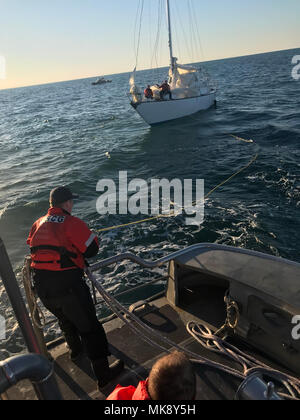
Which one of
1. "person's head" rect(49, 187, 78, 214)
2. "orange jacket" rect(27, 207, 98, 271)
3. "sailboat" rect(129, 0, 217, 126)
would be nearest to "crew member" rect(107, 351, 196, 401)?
"orange jacket" rect(27, 207, 98, 271)

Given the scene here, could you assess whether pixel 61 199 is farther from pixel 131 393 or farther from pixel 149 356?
pixel 149 356

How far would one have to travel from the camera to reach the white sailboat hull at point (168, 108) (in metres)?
26.1

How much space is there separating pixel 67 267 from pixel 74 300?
34 centimetres

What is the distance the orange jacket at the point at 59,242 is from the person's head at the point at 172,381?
176 cm

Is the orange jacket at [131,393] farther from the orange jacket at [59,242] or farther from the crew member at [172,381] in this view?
the orange jacket at [59,242]

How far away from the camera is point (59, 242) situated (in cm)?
300

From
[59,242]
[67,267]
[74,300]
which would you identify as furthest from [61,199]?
[74,300]

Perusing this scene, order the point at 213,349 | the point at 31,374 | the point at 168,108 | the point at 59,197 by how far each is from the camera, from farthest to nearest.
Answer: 1. the point at 168,108
2. the point at 213,349
3. the point at 59,197
4. the point at 31,374

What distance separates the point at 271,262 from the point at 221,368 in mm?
1371

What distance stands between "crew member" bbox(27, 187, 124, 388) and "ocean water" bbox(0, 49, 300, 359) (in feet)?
11.8

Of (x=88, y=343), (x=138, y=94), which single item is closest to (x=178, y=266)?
(x=88, y=343)

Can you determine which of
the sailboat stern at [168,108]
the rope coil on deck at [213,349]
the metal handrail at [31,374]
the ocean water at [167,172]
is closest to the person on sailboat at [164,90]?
the sailboat stern at [168,108]
